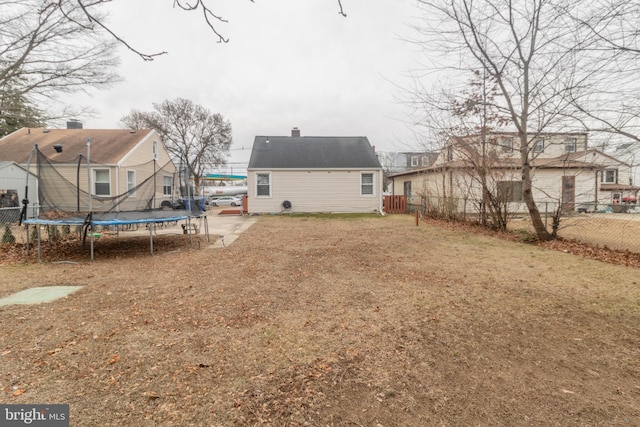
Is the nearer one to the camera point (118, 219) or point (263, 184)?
point (118, 219)

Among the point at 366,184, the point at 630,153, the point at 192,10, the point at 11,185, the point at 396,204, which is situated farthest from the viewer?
the point at 396,204

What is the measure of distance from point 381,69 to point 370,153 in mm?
10951

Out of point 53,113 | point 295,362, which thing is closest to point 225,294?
point 295,362

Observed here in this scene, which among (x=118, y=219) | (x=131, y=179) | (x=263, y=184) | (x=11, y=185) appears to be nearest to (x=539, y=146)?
(x=263, y=184)

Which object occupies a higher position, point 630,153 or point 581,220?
point 630,153

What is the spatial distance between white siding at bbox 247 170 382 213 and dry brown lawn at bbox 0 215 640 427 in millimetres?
12094

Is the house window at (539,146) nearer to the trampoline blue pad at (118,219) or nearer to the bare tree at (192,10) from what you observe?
Answer: the bare tree at (192,10)

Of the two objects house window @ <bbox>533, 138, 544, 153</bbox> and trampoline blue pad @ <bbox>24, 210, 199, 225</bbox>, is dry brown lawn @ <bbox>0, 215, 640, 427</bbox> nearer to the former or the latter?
trampoline blue pad @ <bbox>24, 210, 199, 225</bbox>

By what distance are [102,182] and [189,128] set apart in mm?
12694

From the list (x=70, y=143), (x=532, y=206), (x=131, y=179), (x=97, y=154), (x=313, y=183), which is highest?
(x=70, y=143)

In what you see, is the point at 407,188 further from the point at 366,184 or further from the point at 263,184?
the point at 263,184

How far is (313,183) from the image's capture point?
57.9 ft

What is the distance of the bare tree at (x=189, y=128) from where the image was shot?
26.7 m

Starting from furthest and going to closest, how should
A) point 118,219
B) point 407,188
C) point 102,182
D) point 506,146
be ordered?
point 407,188 → point 102,182 → point 506,146 → point 118,219
